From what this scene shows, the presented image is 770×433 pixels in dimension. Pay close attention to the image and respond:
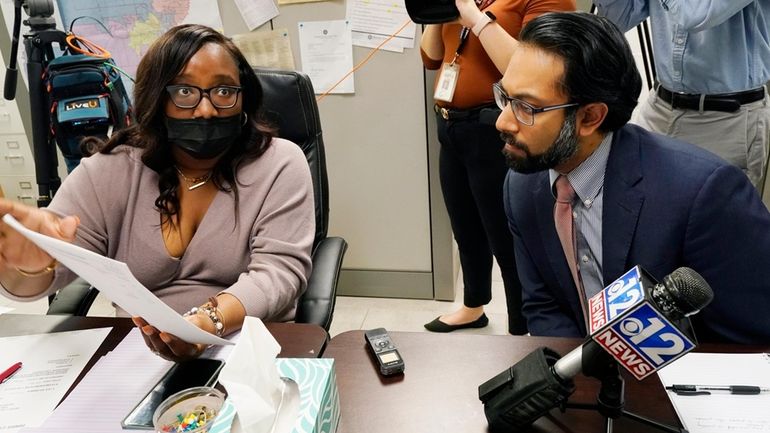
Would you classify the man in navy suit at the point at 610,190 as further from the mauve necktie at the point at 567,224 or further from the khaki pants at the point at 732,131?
the khaki pants at the point at 732,131

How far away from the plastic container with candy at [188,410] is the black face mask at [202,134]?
2.18 ft

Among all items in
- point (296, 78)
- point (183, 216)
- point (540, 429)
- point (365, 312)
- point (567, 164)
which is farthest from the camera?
point (365, 312)

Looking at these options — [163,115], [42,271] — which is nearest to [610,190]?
[163,115]

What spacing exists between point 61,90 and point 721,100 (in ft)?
6.33

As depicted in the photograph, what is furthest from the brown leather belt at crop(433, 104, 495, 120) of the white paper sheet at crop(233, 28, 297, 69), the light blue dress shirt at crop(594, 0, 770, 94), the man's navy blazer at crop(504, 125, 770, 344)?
the white paper sheet at crop(233, 28, 297, 69)

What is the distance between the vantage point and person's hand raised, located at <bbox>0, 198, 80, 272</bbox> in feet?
3.18

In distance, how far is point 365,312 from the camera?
2.46m

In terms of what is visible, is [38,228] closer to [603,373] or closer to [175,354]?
[175,354]

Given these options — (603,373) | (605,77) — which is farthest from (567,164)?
(603,373)

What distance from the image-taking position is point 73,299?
1259mm

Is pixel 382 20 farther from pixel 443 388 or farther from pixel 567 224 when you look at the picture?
pixel 443 388

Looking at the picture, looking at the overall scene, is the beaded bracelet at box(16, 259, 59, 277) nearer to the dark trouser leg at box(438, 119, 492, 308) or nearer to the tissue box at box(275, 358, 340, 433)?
the tissue box at box(275, 358, 340, 433)

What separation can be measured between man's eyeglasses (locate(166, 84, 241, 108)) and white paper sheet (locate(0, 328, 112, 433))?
0.51 m

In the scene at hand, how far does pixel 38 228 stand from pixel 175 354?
1.07ft
